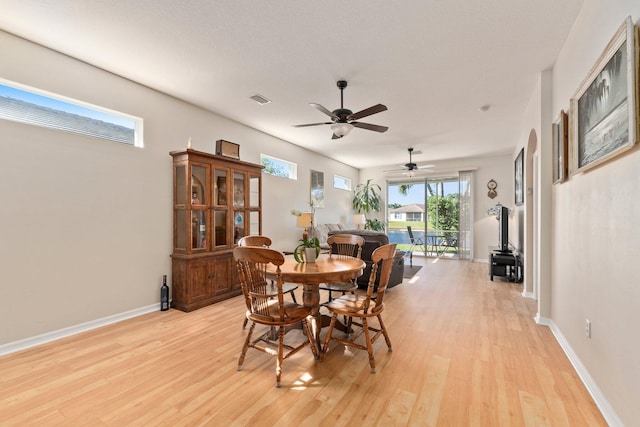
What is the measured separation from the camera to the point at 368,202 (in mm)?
9219

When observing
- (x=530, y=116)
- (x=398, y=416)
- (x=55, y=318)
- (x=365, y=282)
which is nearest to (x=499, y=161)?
(x=530, y=116)

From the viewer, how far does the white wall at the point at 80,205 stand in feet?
8.52

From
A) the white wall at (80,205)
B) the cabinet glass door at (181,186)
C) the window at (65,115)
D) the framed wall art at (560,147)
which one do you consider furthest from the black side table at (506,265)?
the window at (65,115)

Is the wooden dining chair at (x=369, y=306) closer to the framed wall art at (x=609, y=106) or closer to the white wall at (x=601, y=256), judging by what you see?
the white wall at (x=601, y=256)

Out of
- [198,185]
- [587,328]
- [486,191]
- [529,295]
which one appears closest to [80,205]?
[198,185]

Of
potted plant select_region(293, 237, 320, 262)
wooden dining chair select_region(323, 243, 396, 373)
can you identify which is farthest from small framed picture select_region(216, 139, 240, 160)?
wooden dining chair select_region(323, 243, 396, 373)

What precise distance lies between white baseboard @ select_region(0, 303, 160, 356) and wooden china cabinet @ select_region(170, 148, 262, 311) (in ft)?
1.38

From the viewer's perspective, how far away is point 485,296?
172 inches

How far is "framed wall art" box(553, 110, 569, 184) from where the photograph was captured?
2.57 meters

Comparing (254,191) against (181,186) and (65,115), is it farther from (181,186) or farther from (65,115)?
(65,115)

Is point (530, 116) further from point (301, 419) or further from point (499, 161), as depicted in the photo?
point (301, 419)

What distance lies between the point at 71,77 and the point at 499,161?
9045 mm

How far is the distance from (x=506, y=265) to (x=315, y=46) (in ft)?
17.1

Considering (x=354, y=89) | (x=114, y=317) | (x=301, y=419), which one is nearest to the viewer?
(x=301, y=419)
